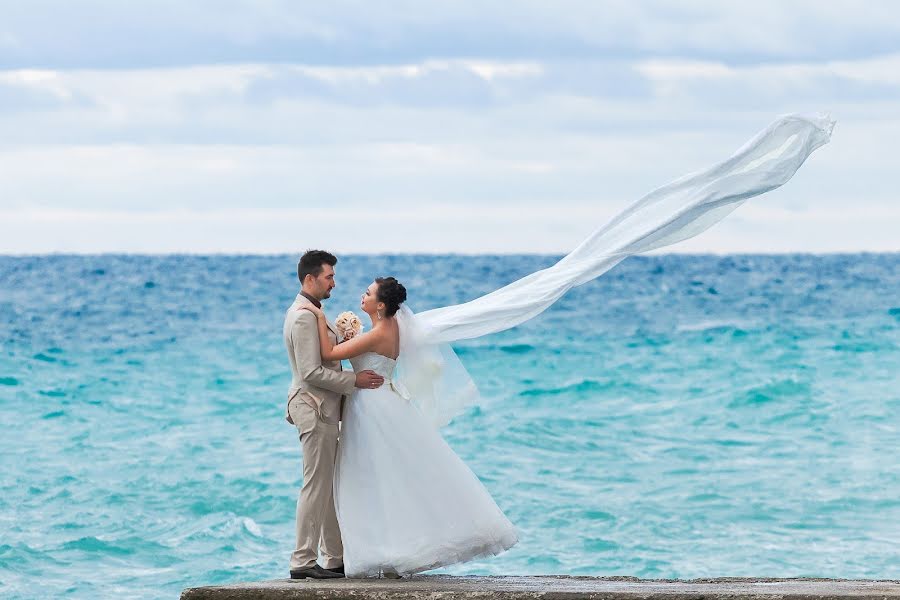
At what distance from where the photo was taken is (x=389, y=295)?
6.68 meters

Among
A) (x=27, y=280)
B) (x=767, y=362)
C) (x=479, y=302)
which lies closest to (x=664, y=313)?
(x=767, y=362)

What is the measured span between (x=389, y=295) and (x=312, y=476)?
1.08 metres

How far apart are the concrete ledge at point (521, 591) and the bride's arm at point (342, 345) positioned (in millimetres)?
1214

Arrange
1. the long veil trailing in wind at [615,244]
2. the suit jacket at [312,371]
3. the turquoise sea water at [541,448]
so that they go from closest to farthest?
the suit jacket at [312,371] < the long veil trailing in wind at [615,244] < the turquoise sea water at [541,448]

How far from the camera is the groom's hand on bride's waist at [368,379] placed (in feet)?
22.2

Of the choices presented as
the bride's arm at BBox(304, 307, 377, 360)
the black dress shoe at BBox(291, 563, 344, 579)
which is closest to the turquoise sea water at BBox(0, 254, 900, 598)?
the black dress shoe at BBox(291, 563, 344, 579)

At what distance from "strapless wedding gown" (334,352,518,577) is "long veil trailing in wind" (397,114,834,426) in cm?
24

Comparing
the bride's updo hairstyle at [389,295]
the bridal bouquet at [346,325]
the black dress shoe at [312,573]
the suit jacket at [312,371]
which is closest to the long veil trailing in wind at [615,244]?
the bride's updo hairstyle at [389,295]

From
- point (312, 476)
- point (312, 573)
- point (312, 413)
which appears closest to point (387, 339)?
point (312, 413)

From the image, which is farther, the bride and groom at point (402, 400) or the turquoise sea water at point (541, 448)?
the turquoise sea water at point (541, 448)

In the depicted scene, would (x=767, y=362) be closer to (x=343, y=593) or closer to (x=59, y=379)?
(x=59, y=379)

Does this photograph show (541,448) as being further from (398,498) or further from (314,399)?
(314,399)

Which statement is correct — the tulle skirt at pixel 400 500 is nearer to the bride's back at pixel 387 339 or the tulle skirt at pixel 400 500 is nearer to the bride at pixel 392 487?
the bride at pixel 392 487

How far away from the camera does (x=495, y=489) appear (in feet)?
48.9
